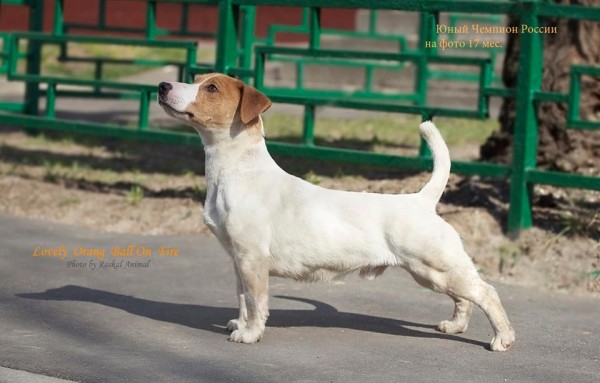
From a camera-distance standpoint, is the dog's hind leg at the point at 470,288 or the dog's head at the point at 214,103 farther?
the dog's head at the point at 214,103

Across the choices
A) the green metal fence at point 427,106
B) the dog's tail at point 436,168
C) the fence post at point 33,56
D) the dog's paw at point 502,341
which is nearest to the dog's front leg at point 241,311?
the dog's tail at point 436,168

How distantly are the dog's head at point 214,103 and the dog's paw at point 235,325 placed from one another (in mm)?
943

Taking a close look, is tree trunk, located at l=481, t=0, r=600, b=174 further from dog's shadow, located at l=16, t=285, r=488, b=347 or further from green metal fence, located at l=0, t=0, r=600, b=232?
dog's shadow, located at l=16, t=285, r=488, b=347

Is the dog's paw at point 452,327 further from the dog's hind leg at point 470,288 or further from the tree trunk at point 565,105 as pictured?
the tree trunk at point 565,105

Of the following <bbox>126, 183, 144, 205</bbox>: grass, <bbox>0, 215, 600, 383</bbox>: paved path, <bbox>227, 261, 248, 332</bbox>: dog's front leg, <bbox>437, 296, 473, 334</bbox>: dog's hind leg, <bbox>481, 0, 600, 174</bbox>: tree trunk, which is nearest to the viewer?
<bbox>0, 215, 600, 383</bbox>: paved path

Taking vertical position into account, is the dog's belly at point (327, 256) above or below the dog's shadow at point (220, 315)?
above

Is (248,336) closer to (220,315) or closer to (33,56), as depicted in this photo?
(220,315)

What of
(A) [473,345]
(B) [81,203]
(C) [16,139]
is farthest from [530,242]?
(C) [16,139]

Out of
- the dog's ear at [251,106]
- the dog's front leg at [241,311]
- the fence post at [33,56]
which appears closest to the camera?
the dog's ear at [251,106]

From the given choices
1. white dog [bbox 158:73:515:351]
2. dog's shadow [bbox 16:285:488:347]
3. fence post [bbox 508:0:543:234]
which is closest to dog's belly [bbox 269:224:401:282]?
white dog [bbox 158:73:515:351]

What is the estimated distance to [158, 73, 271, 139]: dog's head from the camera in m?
5.62

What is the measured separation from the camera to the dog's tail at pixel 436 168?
571cm

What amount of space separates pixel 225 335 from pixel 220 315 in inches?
20.2

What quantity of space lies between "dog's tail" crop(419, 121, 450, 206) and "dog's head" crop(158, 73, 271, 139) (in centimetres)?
84
